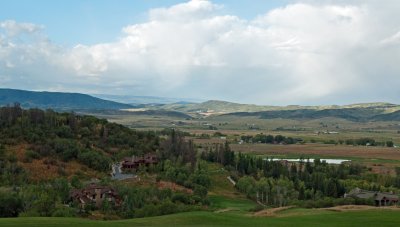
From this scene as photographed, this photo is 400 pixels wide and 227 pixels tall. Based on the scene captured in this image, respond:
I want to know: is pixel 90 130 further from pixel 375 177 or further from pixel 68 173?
pixel 375 177

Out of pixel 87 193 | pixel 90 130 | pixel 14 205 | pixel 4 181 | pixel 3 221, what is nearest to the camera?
pixel 3 221

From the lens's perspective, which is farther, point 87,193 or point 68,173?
point 68,173

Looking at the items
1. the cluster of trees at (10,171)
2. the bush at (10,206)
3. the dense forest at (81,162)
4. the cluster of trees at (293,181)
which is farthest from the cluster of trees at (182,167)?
the bush at (10,206)

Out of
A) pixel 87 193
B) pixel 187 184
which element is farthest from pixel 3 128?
pixel 87 193

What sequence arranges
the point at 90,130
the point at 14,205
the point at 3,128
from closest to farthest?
the point at 14,205 → the point at 3,128 → the point at 90,130

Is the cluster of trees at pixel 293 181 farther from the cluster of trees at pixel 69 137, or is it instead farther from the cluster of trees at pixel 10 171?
the cluster of trees at pixel 10 171

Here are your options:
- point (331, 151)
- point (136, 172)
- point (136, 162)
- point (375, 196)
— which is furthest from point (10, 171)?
point (331, 151)

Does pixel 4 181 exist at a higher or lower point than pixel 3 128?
lower

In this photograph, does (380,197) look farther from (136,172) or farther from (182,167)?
(136,172)

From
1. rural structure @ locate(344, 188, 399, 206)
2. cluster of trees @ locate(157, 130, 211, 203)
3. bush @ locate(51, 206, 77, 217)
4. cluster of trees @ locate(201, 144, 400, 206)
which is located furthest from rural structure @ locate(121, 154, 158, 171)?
bush @ locate(51, 206, 77, 217)
